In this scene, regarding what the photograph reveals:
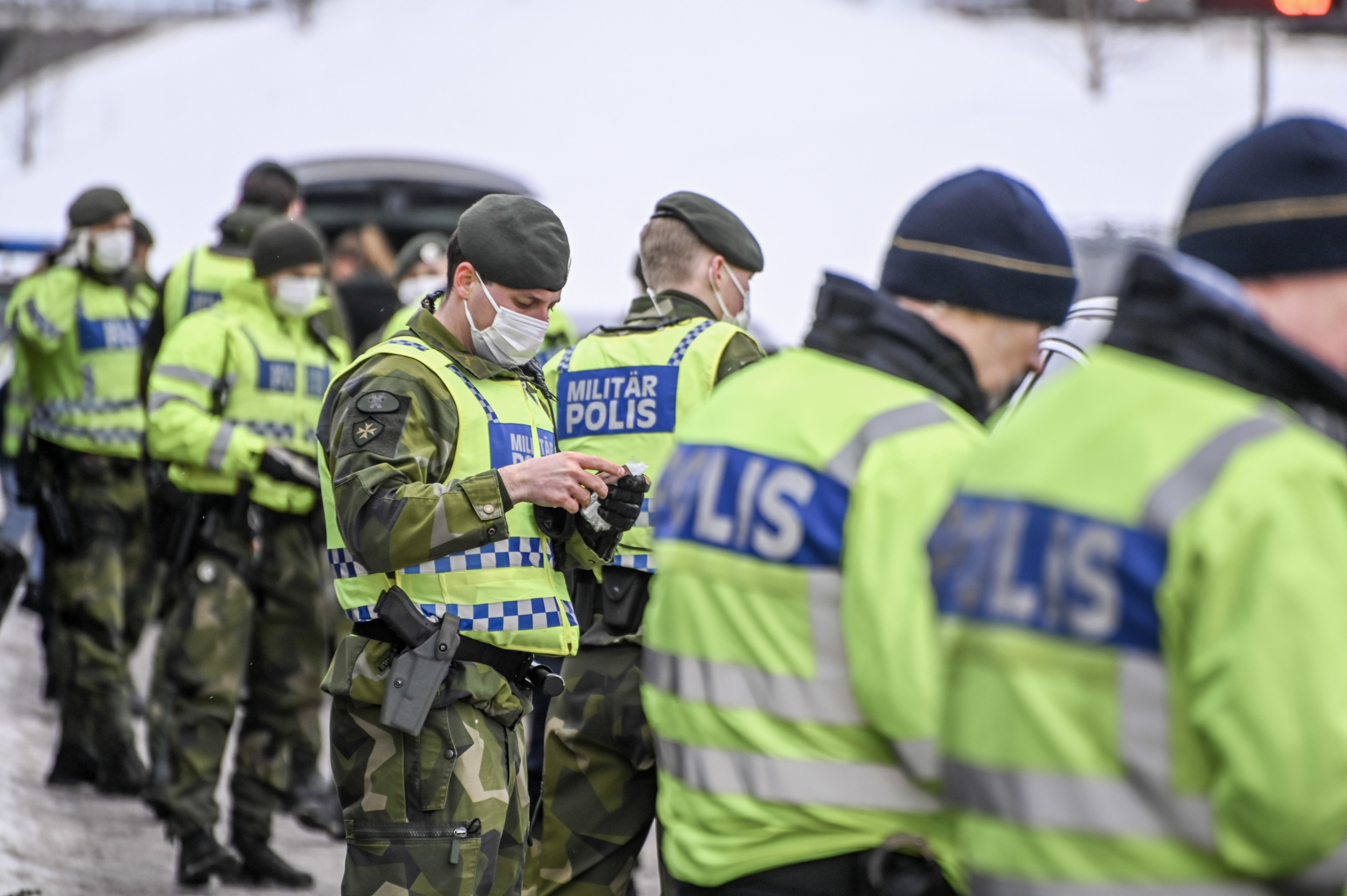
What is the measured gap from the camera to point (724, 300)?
15.1ft

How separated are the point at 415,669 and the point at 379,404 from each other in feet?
1.95

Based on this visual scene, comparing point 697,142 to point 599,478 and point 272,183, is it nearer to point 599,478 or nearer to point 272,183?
point 272,183

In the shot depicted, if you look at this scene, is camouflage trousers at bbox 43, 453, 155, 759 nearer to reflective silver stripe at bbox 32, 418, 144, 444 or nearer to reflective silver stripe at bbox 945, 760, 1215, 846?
reflective silver stripe at bbox 32, 418, 144, 444

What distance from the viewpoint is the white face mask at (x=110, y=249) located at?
22.8 feet

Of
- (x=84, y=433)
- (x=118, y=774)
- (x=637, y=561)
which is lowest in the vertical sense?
(x=118, y=774)

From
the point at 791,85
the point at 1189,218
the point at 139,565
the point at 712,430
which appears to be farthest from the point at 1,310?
the point at 791,85

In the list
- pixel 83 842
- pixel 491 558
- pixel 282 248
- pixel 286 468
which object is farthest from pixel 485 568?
pixel 83 842

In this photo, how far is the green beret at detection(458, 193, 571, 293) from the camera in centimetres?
365

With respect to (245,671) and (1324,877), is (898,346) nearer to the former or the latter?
(1324,877)

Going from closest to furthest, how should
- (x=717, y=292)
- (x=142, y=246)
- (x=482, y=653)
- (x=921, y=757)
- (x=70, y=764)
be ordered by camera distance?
(x=921, y=757), (x=482, y=653), (x=717, y=292), (x=70, y=764), (x=142, y=246)

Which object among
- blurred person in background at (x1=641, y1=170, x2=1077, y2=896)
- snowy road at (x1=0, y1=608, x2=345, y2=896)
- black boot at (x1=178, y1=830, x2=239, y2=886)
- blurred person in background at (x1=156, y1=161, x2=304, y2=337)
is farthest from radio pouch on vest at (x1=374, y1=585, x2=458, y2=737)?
blurred person in background at (x1=156, y1=161, x2=304, y2=337)

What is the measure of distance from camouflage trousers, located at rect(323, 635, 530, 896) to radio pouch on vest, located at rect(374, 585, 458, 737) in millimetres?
54

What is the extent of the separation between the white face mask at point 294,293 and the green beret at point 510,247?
2.39 meters

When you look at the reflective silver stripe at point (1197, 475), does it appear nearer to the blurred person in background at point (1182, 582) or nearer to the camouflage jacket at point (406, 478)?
the blurred person in background at point (1182, 582)
